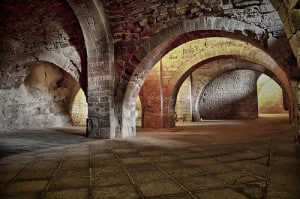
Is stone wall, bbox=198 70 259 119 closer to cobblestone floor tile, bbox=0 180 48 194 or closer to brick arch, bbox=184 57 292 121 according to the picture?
brick arch, bbox=184 57 292 121

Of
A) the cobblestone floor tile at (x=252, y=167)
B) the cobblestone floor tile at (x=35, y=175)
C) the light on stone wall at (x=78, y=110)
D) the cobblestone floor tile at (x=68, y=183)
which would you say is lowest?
the cobblestone floor tile at (x=35, y=175)

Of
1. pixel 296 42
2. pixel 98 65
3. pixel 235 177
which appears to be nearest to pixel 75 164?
pixel 235 177

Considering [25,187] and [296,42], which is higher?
[296,42]

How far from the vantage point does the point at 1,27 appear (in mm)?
7504

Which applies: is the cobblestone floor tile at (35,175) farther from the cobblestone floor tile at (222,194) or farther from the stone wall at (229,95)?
the stone wall at (229,95)

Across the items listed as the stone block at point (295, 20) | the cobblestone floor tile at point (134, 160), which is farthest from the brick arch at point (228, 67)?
the stone block at point (295, 20)

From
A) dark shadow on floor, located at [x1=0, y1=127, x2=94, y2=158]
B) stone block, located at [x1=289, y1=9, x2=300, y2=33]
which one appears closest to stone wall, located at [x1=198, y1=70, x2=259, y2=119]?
dark shadow on floor, located at [x1=0, y1=127, x2=94, y2=158]

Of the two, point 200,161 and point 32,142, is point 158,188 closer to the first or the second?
point 200,161

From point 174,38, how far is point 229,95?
9.21 meters

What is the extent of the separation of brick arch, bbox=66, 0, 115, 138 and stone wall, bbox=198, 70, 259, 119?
8610 millimetres

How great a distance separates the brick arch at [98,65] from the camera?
5637mm

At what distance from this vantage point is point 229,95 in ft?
44.2

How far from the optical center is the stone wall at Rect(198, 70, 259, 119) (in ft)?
43.9

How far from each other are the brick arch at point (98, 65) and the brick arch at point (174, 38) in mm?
426
